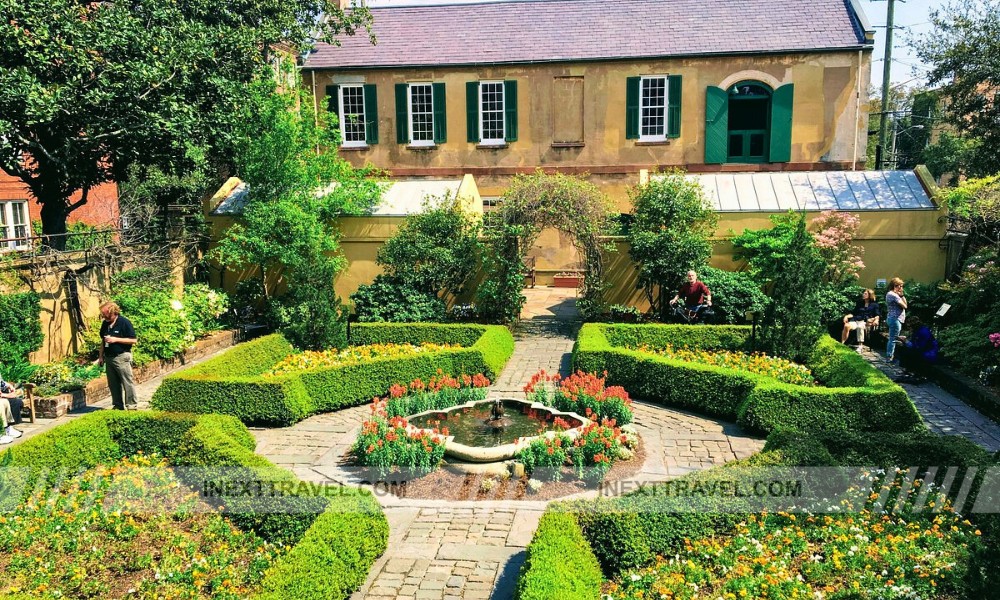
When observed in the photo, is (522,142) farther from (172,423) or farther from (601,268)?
(172,423)

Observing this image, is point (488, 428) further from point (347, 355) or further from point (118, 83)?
point (118, 83)

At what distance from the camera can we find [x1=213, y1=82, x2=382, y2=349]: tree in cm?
1661

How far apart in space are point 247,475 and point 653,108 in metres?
18.4

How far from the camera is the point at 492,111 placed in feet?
76.7

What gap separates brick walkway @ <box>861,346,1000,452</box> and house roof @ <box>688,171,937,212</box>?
5995 millimetres

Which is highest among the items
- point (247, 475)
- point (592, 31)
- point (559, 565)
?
point (592, 31)

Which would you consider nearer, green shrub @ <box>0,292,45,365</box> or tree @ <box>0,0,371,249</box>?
green shrub @ <box>0,292,45,365</box>

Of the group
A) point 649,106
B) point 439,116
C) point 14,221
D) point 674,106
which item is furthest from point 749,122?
point 14,221

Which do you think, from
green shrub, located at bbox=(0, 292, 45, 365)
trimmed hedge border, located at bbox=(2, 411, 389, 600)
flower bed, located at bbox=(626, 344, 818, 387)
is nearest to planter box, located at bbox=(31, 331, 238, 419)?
green shrub, located at bbox=(0, 292, 45, 365)

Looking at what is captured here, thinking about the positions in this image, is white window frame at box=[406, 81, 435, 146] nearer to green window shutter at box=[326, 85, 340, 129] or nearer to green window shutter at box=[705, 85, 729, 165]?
green window shutter at box=[326, 85, 340, 129]

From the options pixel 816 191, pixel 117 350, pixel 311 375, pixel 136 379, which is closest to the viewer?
pixel 117 350

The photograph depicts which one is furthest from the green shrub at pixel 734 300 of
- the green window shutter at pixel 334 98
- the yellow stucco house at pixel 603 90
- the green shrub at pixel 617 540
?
the green window shutter at pixel 334 98

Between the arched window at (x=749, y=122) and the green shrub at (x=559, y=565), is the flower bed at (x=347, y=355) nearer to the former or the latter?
the green shrub at (x=559, y=565)

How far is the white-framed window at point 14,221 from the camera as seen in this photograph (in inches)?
868
